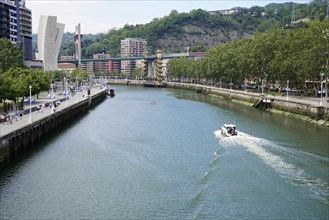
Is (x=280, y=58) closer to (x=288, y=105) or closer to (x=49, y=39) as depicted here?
(x=288, y=105)

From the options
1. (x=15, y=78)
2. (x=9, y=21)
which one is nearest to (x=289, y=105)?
(x=15, y=78)

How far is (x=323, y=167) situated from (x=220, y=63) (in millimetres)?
98751

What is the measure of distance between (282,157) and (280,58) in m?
53.6

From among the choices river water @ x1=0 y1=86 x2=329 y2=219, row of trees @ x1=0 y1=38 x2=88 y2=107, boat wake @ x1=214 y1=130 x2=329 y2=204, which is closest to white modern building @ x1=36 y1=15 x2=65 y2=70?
row of trees @ x1=0 y1=38 x2=88 y2=107

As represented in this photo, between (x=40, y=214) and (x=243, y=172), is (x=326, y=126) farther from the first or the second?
(x=40, y=214)

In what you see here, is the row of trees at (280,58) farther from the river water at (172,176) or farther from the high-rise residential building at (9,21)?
the high-rise residential building at (9,21)

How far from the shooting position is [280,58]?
93562mm

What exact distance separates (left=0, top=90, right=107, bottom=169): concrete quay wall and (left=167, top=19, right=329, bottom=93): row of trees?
4461 cm

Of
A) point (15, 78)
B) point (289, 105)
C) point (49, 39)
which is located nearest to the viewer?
point (15, 78)

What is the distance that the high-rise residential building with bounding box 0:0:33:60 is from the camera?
132750 millimetres

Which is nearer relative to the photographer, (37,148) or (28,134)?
(28,134)

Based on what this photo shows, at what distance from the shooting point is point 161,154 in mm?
47000

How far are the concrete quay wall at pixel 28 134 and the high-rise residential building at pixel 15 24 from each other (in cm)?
6845

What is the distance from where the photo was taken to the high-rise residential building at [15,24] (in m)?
133
